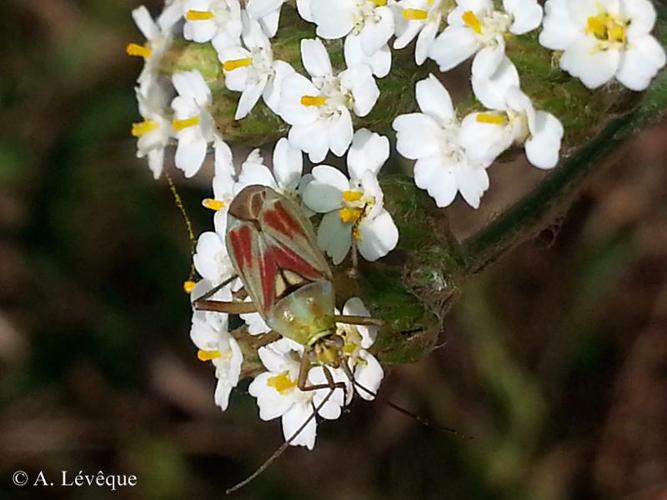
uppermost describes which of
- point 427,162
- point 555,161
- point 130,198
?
point 130,198

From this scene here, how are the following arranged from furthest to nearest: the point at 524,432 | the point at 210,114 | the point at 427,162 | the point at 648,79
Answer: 1. the point at 524,432
2. the point at 210,114
3. the point at 427,162
4. the point at 648,79

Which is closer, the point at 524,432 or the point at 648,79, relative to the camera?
the point at 648,79

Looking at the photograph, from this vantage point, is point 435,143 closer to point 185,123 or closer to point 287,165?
point 287,165

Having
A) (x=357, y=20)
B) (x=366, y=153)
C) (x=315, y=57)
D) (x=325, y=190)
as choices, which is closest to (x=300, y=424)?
(x=325, y=190)

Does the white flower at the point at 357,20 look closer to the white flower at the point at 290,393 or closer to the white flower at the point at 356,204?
the white flower at the point at 356,204

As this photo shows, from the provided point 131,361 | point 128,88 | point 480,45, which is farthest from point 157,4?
point 480,45

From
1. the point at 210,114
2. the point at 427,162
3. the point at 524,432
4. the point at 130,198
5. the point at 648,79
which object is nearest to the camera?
the point at 648,79

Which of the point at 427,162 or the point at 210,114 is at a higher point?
the point at 210,114

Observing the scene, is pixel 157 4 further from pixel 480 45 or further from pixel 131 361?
pixel 480 45

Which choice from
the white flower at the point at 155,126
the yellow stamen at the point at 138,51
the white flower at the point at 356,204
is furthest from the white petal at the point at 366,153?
the yellow stamen at the point at 138,51
